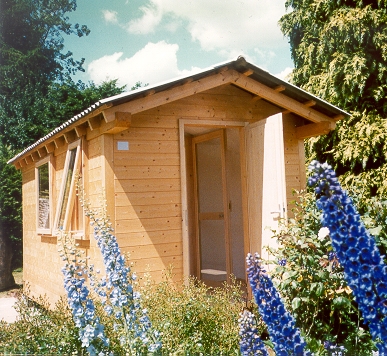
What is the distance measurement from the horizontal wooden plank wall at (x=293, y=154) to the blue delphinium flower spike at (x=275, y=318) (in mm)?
5008

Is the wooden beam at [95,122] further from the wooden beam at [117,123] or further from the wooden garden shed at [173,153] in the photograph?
the wooden beam at [117,123]

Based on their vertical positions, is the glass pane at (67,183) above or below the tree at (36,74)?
below

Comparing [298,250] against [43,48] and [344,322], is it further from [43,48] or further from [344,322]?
[43,48]

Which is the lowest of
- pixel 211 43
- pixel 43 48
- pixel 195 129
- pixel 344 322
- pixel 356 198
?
pixel 344 322

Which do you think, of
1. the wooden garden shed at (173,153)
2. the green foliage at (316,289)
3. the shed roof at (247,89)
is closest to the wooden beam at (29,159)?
the wooden garden shed at (173,153)

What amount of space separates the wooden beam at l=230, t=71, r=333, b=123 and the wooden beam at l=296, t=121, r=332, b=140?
82mm

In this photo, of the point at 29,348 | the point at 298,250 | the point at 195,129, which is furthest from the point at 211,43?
the point at 29,348

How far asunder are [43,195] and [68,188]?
2.21 meters

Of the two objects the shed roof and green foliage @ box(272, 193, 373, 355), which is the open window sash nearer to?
the shed roof

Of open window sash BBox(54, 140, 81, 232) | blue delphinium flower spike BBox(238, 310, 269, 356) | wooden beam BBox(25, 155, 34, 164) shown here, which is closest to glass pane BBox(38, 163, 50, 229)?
wooden beam BBox(25, 155, 34, 164)

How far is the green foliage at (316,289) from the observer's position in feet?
12.6

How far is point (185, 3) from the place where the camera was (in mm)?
8242

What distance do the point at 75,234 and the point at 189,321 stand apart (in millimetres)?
3289

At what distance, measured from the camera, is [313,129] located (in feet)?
23.2
